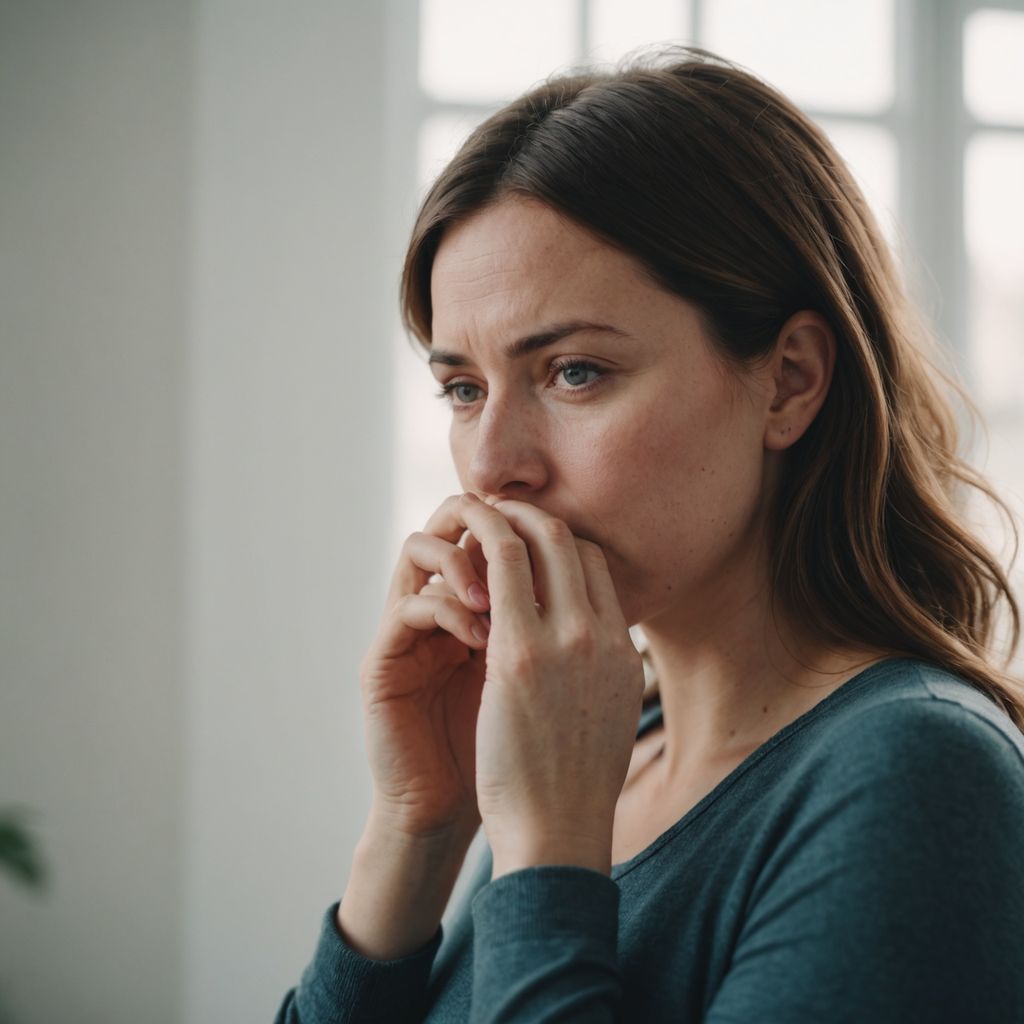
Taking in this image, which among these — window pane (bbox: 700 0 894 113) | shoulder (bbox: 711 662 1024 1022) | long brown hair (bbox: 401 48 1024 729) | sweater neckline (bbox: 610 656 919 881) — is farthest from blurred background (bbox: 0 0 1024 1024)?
shoulder (bbox: 711 662 1024 1022)

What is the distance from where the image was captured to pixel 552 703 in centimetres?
87

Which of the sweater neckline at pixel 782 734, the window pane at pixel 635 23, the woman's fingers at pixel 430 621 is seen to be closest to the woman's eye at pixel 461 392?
the woman's fingers at pixel 430 621

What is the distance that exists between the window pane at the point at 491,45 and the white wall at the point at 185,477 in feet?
0.55

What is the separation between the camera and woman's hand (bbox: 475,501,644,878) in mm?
833

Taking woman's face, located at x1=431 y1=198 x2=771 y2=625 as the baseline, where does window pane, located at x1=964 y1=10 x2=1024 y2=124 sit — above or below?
above

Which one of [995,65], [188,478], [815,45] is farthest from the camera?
[995,65]

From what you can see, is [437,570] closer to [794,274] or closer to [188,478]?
[794,274]

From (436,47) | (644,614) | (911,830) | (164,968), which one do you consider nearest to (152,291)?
(436,47)

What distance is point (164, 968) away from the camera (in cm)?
244

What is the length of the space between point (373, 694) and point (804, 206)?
2.26 feet

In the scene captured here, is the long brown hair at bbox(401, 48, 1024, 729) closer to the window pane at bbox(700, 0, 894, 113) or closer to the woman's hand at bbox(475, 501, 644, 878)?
the woman's hand at bbox(475, 501, 644, 878)

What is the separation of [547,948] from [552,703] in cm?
20

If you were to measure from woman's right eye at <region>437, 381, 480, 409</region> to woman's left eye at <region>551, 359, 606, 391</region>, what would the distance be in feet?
0.45

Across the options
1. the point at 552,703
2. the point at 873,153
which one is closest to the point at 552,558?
the point at 552,703
